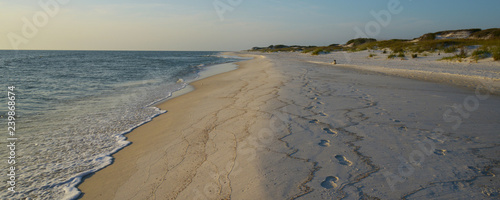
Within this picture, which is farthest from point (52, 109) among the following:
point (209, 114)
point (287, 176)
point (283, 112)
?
point (287, 176)

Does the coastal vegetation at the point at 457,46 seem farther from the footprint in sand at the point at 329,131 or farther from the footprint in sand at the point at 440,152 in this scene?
the footprint in sand at the point at 329,131

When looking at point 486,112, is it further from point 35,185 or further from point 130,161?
point 35,185

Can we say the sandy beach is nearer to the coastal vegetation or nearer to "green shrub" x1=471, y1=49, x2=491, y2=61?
"green shrub" x1=471, y1=49, x2=491, y2=61

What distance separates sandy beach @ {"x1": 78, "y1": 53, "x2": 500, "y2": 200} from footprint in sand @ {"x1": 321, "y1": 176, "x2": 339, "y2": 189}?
0.04ft

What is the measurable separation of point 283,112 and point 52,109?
6.78m

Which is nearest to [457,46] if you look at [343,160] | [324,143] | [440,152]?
[440,152]

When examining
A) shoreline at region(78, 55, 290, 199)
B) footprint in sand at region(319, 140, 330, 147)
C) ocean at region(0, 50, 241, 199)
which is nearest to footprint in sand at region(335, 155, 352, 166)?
footprint in sand at region(319, 140, 330, 147)

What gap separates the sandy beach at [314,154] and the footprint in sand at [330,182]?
12 millimetres

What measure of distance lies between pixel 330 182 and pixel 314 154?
690mm

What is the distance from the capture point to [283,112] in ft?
17.6

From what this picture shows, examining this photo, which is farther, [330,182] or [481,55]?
[481,55]

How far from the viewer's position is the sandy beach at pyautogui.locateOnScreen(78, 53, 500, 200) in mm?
2613

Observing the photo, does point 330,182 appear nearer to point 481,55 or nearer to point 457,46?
point 481,55

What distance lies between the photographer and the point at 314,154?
11.0ft
